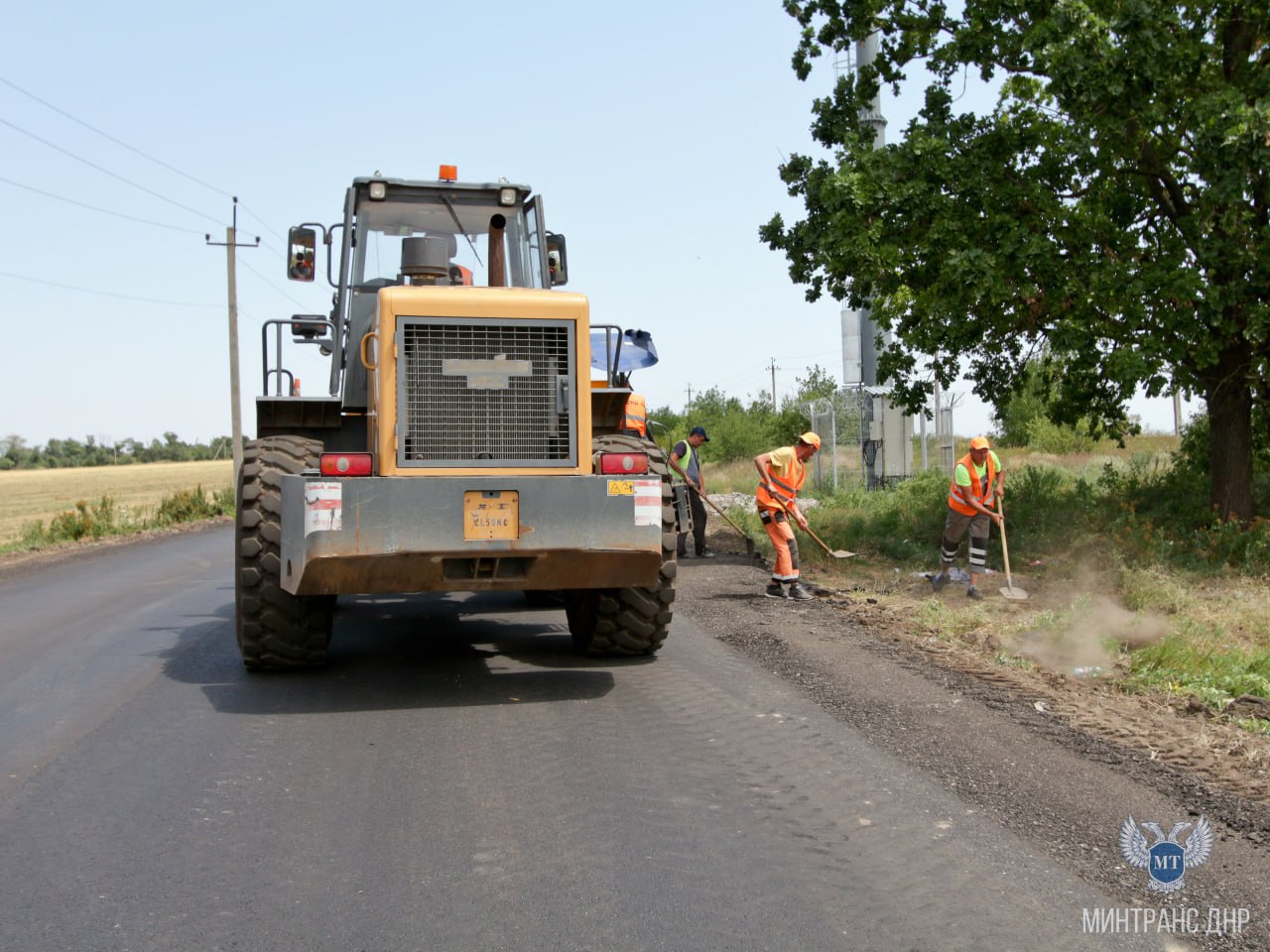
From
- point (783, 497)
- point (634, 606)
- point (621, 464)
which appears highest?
point (621, 464)

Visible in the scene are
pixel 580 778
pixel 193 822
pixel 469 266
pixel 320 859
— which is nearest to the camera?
pixel 320 859

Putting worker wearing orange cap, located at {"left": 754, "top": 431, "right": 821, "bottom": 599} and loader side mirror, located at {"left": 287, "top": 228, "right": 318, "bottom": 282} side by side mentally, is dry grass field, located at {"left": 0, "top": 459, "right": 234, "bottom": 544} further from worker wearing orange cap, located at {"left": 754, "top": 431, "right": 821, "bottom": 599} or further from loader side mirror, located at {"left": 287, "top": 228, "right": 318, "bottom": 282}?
loader side mirror, located at {"left": 287, "top": 228, "right": 318, "bottom": 282}

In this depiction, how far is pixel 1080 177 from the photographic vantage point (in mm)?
14227

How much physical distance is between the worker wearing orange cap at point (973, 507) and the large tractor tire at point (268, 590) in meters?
6.69

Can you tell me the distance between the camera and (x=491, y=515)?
690 centimetres

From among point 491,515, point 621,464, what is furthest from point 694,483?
point 491,515

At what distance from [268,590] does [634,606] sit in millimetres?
2340

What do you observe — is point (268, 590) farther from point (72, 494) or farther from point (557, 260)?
point (72, 494)

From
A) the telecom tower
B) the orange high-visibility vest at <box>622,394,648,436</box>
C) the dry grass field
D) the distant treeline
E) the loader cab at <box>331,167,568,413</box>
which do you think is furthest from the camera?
the distant treeline

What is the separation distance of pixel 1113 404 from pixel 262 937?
13955 mm

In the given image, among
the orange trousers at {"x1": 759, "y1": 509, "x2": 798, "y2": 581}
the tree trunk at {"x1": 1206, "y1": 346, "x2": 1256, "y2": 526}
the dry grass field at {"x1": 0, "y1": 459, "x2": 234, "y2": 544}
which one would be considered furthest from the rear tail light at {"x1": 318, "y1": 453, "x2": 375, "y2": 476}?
the dry grass field at {"x1": 0, "y1": 459, "x2": 234, "y2": 544}

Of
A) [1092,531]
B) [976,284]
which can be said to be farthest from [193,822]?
[1092,531]

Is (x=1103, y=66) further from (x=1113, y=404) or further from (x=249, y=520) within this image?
(x=249, y=520)

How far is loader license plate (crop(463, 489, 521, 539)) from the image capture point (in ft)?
22.6
